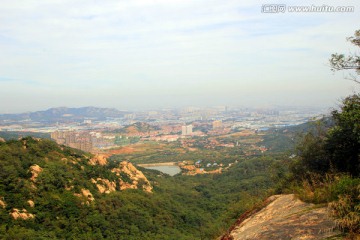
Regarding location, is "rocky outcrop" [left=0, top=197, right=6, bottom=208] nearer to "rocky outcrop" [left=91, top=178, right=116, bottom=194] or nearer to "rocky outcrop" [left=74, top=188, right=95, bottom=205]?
"rocky outcrop" [left=74, top=188, right=95, bottom=205]

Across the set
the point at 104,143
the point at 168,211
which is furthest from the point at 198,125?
the point at 168,211

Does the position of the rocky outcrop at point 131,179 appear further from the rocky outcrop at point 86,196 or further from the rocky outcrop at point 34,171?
the rocky outcrop at point 34,171

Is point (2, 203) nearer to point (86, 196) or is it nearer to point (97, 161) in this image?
point (86, 196)

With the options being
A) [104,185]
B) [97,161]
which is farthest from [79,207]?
[97,161]

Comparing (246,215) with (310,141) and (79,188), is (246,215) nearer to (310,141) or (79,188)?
(310,141)

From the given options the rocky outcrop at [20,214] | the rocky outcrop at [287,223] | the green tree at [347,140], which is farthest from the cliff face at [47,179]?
the green tree at [347,140]
